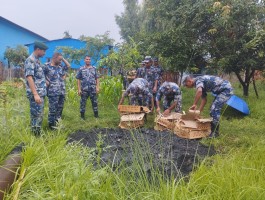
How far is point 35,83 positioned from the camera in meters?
4.99

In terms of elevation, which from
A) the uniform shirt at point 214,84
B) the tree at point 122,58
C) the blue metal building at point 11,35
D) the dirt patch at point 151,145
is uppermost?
the blue metal building at point 11,35

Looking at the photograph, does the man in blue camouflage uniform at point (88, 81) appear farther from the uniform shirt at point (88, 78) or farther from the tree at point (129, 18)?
the tree at point (129, 18)

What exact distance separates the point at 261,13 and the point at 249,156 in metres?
6.82

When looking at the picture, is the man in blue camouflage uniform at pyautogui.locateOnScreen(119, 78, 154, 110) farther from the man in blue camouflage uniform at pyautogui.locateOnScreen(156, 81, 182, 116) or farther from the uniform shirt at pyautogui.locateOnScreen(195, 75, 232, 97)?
the uniform shirt at pyautogui.locateOnScreen(195, 75, 232, 97)

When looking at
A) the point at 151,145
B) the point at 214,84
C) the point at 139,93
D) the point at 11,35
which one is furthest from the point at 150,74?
the point at 11,35

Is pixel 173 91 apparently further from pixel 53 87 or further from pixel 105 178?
pixel 105 178

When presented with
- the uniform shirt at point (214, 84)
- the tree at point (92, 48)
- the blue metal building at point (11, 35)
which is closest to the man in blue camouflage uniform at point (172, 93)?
the uniform shirt at point (214, 84)

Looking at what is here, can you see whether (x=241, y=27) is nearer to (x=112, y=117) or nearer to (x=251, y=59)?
(x=251, y=59)

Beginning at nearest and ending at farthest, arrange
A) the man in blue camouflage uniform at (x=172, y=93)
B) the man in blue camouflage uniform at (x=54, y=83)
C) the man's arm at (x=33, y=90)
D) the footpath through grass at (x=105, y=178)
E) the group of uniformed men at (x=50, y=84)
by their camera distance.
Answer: the footpath through grass at (x=105, y=178) → the man's arm at (x=33, y=90) → the group of uniformed men at (x=50, y=84) → the man in blue camouflage uniform at (x=54, y=83) → the man in blue camouflage uniform at (x=172, y=93)

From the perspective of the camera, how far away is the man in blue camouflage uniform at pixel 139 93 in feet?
22.5

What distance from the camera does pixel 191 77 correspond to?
5609mm

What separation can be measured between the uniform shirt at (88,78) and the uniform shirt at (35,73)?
2.23 meters

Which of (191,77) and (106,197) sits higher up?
(191,77)

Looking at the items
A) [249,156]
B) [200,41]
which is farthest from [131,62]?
[249,156]
